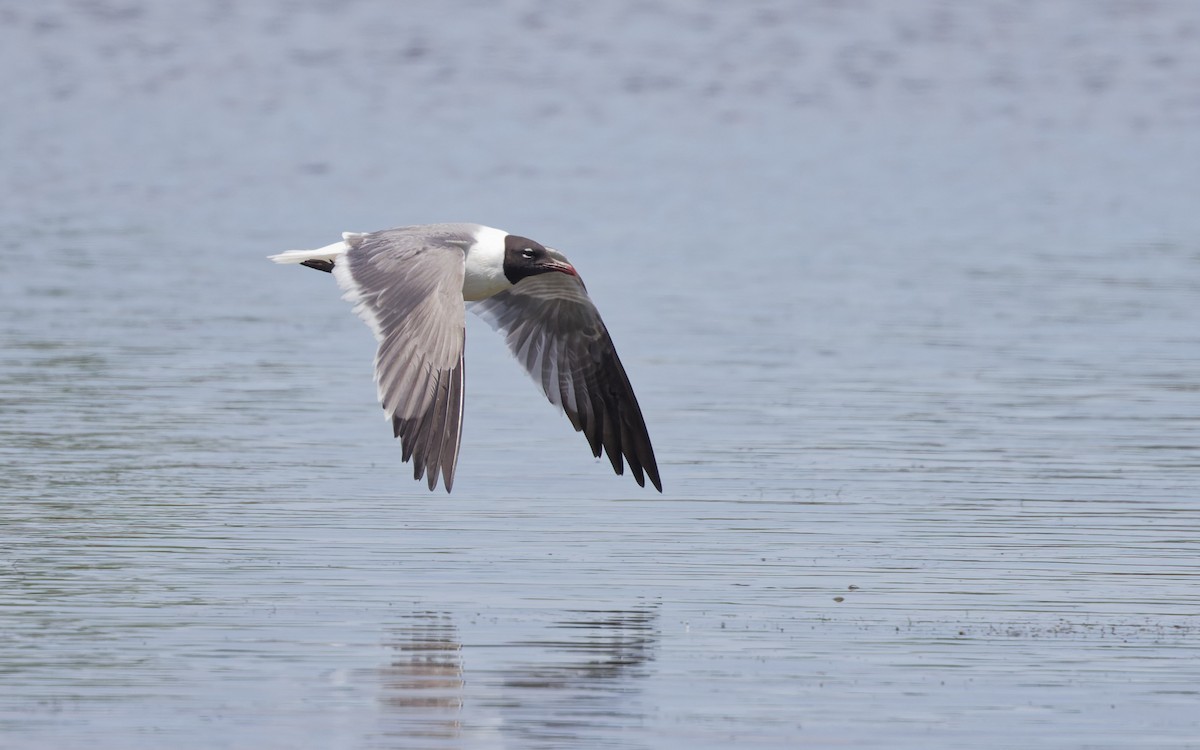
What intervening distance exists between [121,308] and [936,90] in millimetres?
26379

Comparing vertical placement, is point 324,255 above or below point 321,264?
above

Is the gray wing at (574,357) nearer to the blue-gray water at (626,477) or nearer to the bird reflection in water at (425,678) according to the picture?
the blue-gray water at (626,477)

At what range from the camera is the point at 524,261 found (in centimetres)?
1173

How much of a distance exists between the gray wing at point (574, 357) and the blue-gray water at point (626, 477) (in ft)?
1.15

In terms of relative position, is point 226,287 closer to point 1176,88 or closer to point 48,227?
point 48,227

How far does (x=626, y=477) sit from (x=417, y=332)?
2562 millimetres

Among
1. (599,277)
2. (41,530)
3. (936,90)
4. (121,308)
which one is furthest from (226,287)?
(936,90)

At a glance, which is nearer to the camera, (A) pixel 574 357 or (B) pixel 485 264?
(B) pixel 485 264

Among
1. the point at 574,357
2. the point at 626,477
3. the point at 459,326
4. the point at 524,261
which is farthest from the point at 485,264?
the point at 626,477

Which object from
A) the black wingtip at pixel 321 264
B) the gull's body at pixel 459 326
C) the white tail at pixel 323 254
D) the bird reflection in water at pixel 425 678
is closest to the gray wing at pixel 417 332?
the gull's body at pixel 459 326

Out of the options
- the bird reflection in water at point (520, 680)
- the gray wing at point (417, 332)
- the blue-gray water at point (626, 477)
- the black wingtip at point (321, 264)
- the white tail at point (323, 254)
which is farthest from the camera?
the black wingtip at point (321, 264)

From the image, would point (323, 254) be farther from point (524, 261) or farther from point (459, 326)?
point (459, 326)

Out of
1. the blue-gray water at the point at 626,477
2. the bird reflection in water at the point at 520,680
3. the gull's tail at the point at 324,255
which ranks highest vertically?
the gull's tail at the point at 324,255

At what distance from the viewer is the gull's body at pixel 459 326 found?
9.97m
